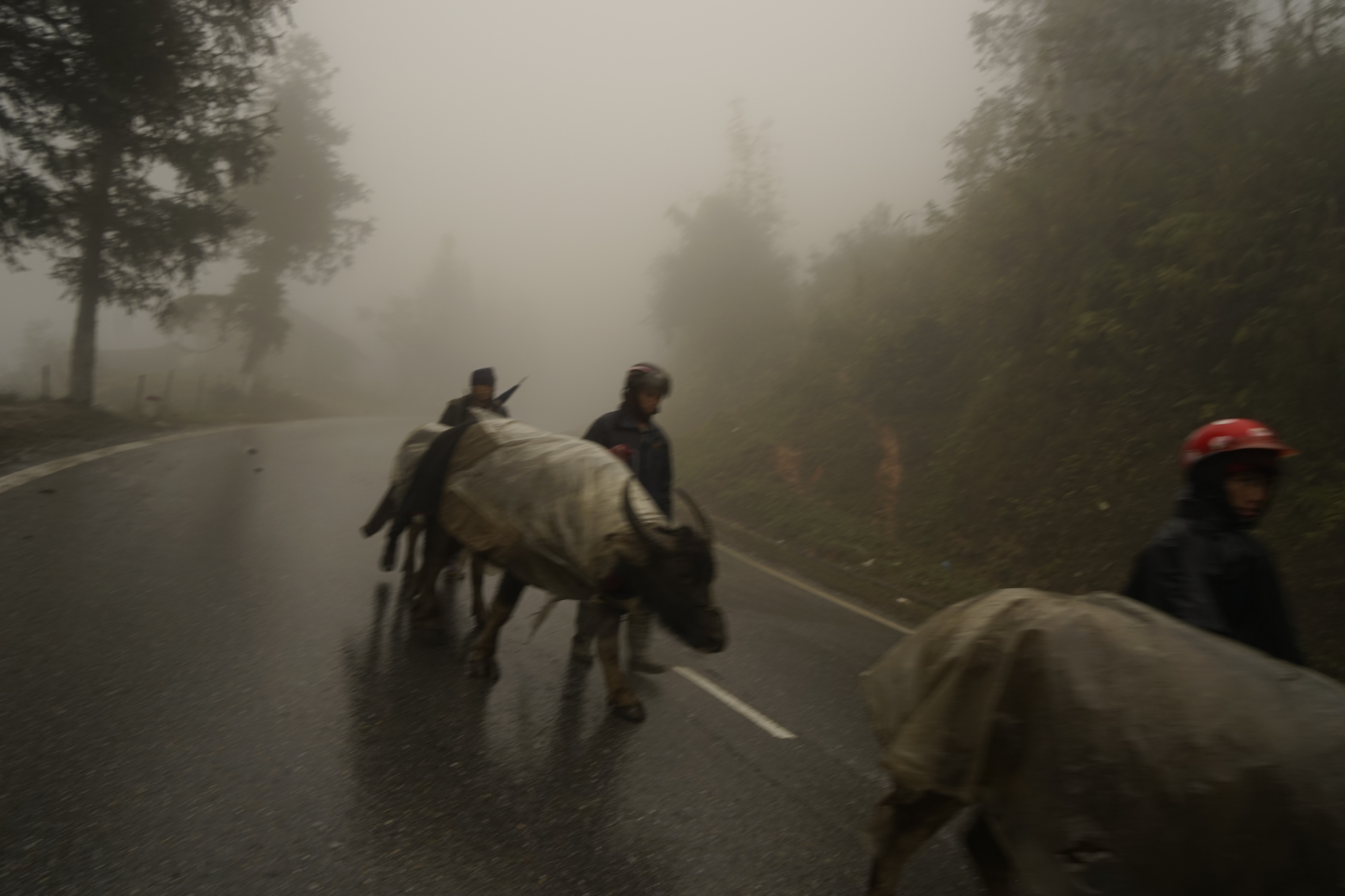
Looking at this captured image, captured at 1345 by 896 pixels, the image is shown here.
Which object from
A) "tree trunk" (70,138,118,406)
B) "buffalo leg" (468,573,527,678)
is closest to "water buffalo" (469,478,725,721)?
"buffalo leg" (468,573,527,678)

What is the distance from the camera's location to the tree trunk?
17250mm

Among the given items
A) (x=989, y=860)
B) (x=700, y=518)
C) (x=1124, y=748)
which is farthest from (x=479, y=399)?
(x=1124, y=748)

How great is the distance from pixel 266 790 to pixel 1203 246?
1195cm

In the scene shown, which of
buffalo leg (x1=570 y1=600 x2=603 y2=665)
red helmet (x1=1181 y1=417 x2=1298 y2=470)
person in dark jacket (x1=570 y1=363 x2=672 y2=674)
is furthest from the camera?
person in dark jacket (x1=570 y1=363 x2=672 y2=674)

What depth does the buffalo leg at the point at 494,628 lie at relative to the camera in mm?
5406

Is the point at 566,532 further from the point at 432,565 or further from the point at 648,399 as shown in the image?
the point at 432,565

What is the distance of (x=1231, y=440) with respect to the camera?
287cm

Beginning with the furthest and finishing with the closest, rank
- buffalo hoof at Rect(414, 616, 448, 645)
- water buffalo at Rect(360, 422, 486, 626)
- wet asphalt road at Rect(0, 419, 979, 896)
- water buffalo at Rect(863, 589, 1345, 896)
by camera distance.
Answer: water buffalo at Rect(360, 422, 486, 626)
buffalo hoof at Rect(414, 616, 448, 645)
wet asphalt road at Rect(0, 419, 979, 896)
water buffalo at Rect(863, 589, 1345, 896)

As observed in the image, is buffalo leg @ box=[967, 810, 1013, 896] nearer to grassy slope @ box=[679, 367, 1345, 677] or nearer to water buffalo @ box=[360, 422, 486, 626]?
water buffalo @ box=[360, 422, 486, 626]

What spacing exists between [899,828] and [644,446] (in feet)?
11.7

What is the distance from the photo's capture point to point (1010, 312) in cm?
1432

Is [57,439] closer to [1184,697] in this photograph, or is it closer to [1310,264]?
[1184,697]

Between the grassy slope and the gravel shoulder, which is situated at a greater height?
the grassy slope

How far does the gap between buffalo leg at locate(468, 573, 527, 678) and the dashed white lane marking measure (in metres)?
6.45
